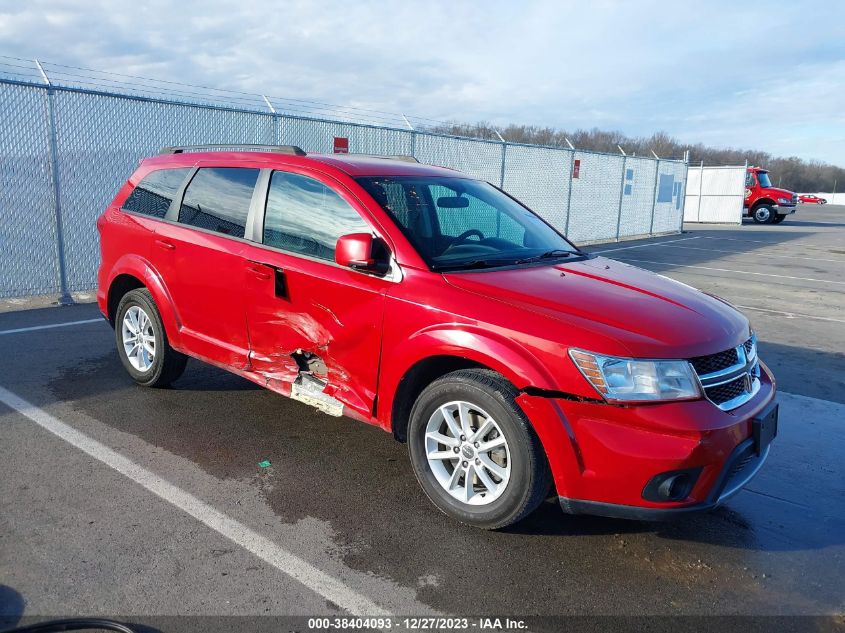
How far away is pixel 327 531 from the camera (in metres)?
3.36

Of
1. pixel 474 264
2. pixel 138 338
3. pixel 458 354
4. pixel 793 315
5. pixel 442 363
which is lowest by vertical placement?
pixel 793 315

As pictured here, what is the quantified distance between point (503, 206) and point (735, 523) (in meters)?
2.42

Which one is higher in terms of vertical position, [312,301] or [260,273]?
[260,273]

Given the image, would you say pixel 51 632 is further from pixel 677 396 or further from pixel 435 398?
pixel 677 396

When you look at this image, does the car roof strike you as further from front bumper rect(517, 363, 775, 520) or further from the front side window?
front bumper rect(517, 363, 775, 520)

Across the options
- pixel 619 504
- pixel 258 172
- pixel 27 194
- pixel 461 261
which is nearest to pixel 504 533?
pixel 619 504

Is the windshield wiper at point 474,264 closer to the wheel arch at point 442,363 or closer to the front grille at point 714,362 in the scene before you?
the wheel arch at point 442,363

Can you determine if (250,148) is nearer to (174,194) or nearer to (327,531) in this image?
(174,194)

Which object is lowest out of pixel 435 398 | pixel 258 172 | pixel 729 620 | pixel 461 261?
pixel 729 620

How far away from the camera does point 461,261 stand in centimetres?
378

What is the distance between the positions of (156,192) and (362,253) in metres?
2.46

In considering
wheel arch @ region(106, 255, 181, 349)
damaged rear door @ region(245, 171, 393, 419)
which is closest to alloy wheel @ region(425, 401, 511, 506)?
damaged rear door @ region(245, 171, 393, 419)

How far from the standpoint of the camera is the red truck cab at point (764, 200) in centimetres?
3017

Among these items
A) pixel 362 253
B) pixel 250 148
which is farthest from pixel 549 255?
pixel 250 148
